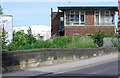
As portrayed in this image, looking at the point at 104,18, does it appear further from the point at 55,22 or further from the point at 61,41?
the point at 61,41

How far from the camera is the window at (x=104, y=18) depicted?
39866mm

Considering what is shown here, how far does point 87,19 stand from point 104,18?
320 cm

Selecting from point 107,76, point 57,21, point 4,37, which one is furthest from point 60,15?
point 107,76

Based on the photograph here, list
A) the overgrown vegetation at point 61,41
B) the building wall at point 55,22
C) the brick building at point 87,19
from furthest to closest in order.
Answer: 1. the building wall at point 55,22
2. the brick building at point 87,19
3. the overgrown vegetation at point 61,41

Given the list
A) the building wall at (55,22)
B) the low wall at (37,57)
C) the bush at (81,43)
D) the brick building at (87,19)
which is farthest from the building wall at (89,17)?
the low wall at (37,57)

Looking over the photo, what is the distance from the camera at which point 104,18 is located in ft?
132

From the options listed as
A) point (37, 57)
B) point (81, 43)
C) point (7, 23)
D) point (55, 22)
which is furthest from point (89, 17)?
point (37, 57)

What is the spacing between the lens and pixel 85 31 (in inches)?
1550

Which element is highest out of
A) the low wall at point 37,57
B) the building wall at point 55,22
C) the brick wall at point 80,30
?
the building wall at point 55,22

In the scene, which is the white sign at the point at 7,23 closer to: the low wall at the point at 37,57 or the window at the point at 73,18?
A: the low wall at the point at 37,57

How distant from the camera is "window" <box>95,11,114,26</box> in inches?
1570

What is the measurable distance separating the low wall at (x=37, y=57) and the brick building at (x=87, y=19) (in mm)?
15781

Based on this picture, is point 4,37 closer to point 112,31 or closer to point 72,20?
point 72,20

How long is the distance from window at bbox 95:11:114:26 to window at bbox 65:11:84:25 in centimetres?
276
